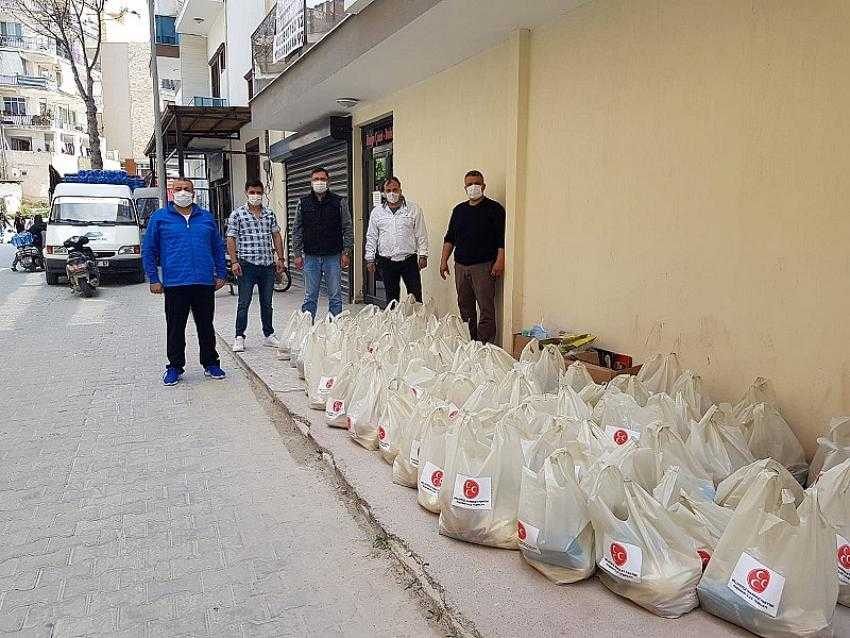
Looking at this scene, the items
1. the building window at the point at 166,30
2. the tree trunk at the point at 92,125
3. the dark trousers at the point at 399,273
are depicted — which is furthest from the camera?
the tree trunk at the point at 92,125

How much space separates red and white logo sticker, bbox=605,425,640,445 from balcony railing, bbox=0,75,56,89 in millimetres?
65975

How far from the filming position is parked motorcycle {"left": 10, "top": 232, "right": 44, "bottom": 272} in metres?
18.2

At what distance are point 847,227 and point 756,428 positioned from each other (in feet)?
3.59

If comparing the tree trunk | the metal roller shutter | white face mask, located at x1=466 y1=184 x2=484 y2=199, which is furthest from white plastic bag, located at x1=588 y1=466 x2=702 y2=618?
the tree trunk

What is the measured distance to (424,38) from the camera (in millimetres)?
6051

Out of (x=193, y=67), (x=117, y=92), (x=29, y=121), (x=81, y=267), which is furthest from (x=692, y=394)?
(x=29, y=121)

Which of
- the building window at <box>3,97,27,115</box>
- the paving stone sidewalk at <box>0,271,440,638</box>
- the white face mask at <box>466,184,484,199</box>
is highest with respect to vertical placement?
the building window at <box>3,97,27,115</box>

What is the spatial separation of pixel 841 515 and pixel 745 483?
1.11ft

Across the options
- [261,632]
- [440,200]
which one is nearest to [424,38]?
[440,200]

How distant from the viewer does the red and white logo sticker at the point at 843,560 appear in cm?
241

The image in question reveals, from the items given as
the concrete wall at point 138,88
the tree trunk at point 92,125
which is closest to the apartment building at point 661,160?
the tree trunk at point 92,125

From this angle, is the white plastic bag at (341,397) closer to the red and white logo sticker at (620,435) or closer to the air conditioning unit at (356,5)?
the red and white logo sticker at (620,435)

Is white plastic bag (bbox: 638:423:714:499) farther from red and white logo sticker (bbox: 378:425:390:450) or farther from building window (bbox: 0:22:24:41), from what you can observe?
building window (bbox: 0:22:24:41)

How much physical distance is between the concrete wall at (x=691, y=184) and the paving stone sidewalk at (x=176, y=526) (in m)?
2.44
